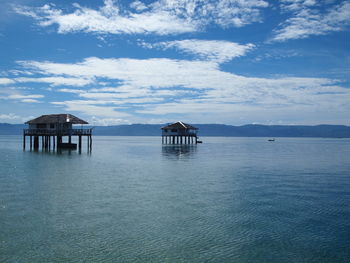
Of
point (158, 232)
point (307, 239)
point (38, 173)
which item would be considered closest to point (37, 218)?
point (158, 232)

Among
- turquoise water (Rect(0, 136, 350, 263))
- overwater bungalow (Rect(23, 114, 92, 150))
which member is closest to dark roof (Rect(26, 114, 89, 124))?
overwater bungalow (Rect(23, 114, 92, 150))

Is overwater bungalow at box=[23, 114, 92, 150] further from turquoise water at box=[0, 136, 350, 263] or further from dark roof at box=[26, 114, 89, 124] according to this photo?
turquoise water at box=[0, 136, 350, 263]

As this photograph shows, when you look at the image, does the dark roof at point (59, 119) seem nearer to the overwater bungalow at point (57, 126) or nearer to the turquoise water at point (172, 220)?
the overwater bungalow at point (57, 126)

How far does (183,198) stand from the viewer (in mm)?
21156

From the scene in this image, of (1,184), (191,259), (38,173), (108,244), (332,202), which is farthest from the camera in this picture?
(38,173)

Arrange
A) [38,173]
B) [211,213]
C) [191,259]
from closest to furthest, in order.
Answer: [191,259]
[211,213]
[38,173]

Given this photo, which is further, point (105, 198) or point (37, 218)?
point (105, 198)

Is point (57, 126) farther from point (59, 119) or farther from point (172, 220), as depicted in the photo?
point (172, 220)

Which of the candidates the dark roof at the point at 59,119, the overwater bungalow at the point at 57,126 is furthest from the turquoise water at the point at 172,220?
the dark roof at the point at 59,119

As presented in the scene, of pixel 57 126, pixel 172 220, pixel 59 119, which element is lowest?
pixel 172 220

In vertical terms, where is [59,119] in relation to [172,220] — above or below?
above

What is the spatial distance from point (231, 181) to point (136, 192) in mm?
9635

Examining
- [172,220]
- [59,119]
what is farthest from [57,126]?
[172,220]

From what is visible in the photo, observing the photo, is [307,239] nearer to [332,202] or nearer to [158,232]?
[158,232]
